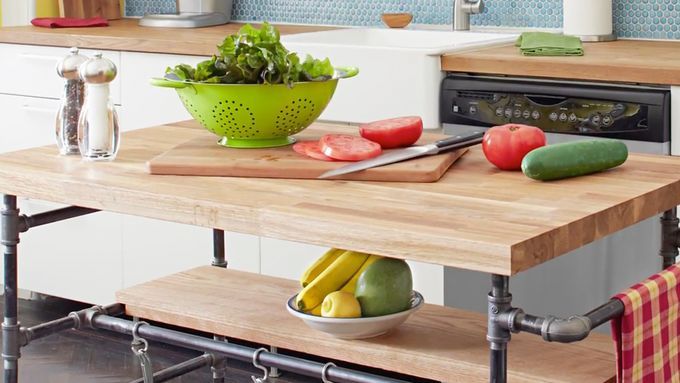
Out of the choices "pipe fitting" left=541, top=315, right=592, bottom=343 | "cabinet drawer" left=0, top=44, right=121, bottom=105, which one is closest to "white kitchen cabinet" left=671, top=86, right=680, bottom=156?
"pipe fitting" left=541, top=315, right=592, bottom=343

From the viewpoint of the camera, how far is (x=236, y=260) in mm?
3938

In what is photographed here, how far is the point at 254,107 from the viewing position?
233cm

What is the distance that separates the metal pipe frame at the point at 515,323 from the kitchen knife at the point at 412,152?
415mm

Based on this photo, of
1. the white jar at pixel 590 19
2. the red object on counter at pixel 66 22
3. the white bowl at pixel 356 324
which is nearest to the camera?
the white bowl at pixel 356 324

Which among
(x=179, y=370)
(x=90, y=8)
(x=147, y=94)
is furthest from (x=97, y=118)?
(x=90, y=8)

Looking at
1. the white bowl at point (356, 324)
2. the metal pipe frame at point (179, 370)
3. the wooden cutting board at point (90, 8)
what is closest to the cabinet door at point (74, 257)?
the wooden cutting board at point (90, 8)

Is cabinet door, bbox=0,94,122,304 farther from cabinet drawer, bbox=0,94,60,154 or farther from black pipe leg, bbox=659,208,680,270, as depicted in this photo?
black pipe leg, bbox=659,208,680,270

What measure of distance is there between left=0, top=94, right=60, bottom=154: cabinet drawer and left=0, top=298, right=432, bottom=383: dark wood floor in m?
0.65

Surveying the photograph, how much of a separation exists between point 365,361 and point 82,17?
2983mm

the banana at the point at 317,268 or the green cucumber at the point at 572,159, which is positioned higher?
the green cucumber at the point at 572,159

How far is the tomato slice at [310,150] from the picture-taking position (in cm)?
226

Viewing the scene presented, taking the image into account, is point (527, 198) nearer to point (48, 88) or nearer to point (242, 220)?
point (242, 220)

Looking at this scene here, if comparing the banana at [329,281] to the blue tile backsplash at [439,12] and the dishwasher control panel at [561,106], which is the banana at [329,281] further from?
the blue tile backsplash at [439,12]

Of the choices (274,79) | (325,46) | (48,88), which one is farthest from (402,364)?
(48,88)
